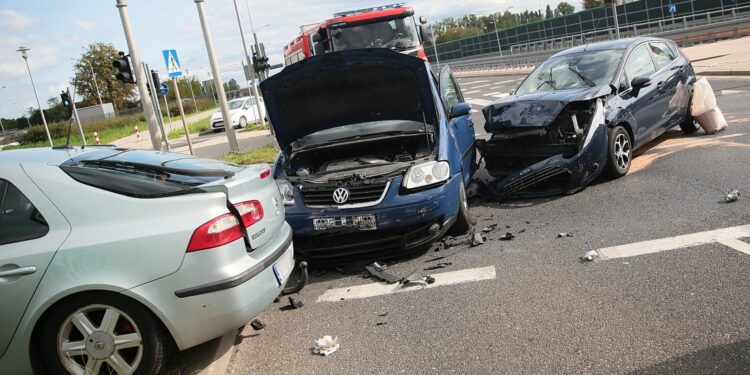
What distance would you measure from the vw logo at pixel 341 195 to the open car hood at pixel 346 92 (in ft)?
4.40

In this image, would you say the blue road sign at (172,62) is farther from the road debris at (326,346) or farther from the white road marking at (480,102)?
the road debris at (326,346)

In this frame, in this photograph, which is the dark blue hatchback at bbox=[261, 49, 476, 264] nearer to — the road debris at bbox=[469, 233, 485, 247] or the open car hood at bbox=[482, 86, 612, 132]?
the road debris at bbox=[469, 233, 485, 247]

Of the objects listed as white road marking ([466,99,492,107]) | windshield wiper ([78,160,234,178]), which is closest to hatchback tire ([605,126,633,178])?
windshield wiper ([78,160,234,178])

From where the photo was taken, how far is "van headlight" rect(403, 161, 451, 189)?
5488mm

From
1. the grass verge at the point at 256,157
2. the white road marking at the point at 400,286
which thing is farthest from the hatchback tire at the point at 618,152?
the grass verge at the point at 256,157

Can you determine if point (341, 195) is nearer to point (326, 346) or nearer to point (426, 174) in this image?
point (426, 174)

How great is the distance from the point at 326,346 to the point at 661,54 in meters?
7.10

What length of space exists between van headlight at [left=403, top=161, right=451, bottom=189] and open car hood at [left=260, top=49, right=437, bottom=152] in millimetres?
938

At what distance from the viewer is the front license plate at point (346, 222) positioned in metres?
5.34

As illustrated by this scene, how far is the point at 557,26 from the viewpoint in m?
49.9

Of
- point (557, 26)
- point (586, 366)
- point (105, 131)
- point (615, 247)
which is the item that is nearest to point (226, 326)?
point (586, 366)

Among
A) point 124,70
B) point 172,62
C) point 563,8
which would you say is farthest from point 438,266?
point 563,8

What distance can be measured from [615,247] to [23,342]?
14.1 ft

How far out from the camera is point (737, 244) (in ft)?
15.3
